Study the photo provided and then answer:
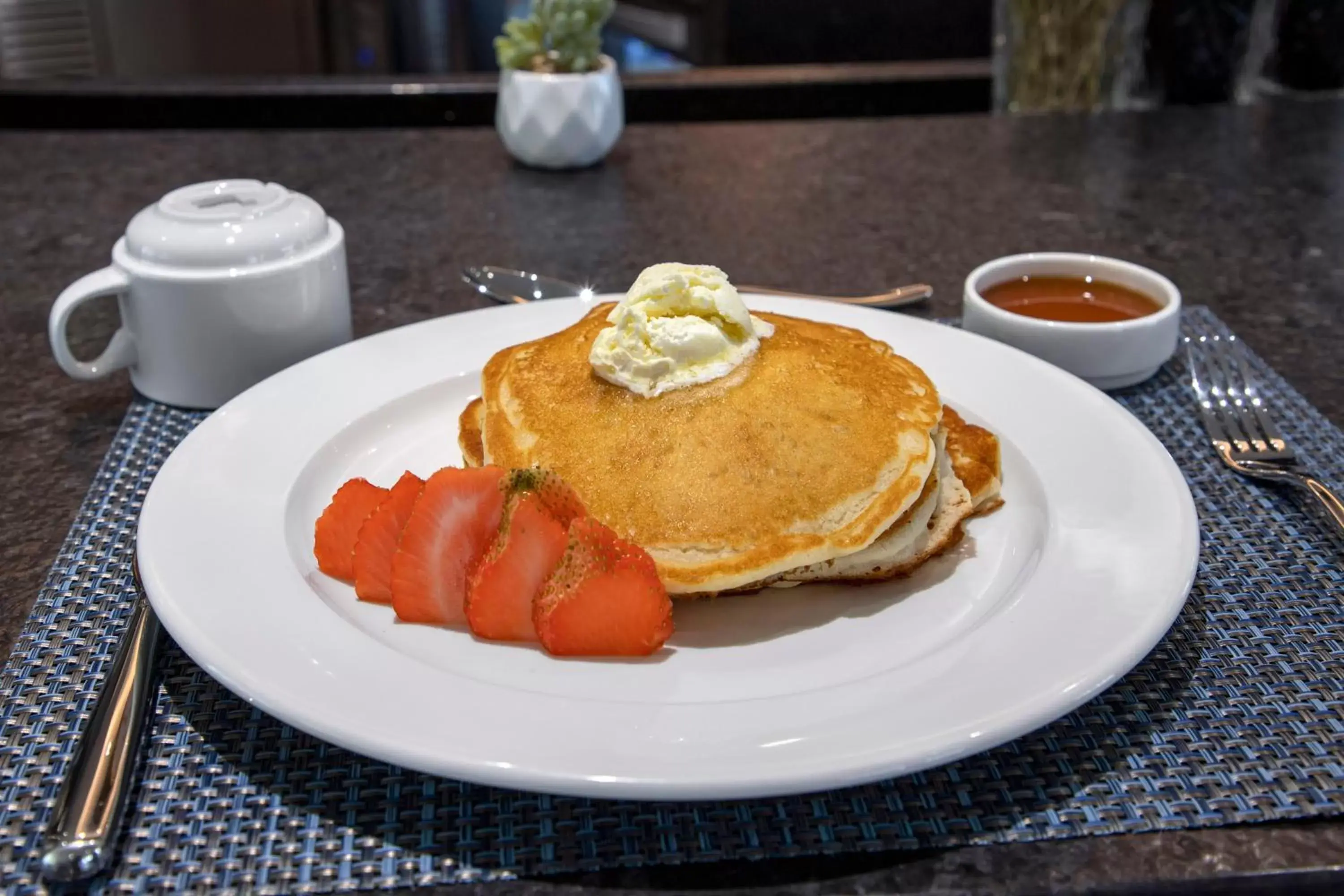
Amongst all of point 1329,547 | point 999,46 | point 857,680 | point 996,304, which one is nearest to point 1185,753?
point 857,680

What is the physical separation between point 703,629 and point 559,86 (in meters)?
1.64

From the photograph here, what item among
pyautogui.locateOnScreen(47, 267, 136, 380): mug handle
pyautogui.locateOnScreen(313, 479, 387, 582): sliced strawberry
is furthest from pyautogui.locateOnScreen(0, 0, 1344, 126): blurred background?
pyautogui.locateOnScreen(313, 479, 387, 582): sliced strawberry

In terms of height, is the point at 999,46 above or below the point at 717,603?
above

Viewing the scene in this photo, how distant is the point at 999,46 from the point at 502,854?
8.52 feet

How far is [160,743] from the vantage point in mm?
941

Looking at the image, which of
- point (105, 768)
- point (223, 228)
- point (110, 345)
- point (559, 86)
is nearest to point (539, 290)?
point (223, 228)

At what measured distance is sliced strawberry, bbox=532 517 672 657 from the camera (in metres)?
0.98

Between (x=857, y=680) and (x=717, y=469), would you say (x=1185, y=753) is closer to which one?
(x=857, y=680)

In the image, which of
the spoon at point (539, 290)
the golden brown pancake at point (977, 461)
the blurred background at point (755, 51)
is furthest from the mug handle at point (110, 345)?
the blurred background at point (755, 51)

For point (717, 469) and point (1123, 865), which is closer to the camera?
point (1123, 865)

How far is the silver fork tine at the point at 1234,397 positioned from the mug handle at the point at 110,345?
1436 millimetres

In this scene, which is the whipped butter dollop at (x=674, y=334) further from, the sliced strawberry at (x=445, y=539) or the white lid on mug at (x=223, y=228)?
the white lid on mug at (x=223, y=228)

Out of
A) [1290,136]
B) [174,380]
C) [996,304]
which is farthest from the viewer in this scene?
[1290,136]

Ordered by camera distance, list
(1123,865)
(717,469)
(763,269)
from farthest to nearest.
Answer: (763,269) → (717,469) → (1123,865)
